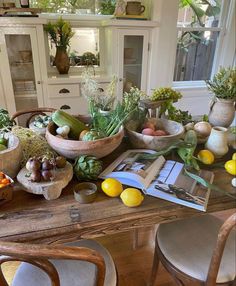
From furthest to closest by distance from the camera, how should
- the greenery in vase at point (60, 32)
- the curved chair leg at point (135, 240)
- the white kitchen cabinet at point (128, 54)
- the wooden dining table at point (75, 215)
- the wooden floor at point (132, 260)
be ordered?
the white kitchen cabinet at point (128, 54) → the greenery in vase at point (60, 32) → the curved chair leg at point (135, 240) → the wooden floor at point (132, 260) → the wooden dining table at point (75, 215)

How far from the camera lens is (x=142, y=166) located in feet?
3.14

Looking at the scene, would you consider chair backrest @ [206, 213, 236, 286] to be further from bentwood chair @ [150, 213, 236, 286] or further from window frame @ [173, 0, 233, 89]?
window frame @ [173, 0, 233, 89]

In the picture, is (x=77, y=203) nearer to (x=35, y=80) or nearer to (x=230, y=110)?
(x=230, y=110)

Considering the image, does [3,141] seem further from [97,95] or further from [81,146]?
[97,95]

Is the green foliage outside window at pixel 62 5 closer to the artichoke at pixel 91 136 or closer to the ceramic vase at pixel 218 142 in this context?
the artichoke at pixel 91 136

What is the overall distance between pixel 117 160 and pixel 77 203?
292mm

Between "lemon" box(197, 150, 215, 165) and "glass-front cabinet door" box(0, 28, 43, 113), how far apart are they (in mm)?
1838

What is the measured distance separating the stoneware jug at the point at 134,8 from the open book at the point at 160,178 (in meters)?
1.85

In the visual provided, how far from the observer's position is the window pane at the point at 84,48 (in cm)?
256

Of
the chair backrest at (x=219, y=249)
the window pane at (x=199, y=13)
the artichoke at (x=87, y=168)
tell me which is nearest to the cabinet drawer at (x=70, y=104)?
the window pane at (x=199, y=13)

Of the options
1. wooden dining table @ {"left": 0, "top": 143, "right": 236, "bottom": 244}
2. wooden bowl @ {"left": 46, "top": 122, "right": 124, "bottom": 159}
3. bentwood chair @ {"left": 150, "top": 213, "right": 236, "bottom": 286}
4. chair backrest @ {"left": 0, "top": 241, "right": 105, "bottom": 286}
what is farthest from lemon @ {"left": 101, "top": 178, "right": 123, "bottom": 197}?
bentwood chair @ {"left": 150, "top": 213, "right": 236, "bottom": 286}

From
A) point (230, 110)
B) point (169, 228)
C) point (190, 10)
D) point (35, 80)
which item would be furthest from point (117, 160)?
point (190, 10)

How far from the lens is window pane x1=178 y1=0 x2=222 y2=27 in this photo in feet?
8.80

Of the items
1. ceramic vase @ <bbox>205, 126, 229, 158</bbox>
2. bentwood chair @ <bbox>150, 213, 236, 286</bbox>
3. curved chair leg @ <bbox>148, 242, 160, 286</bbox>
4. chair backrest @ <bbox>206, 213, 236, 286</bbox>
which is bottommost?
curved chair leg @ <bbox>148, 242, 160, 286</bbox>
